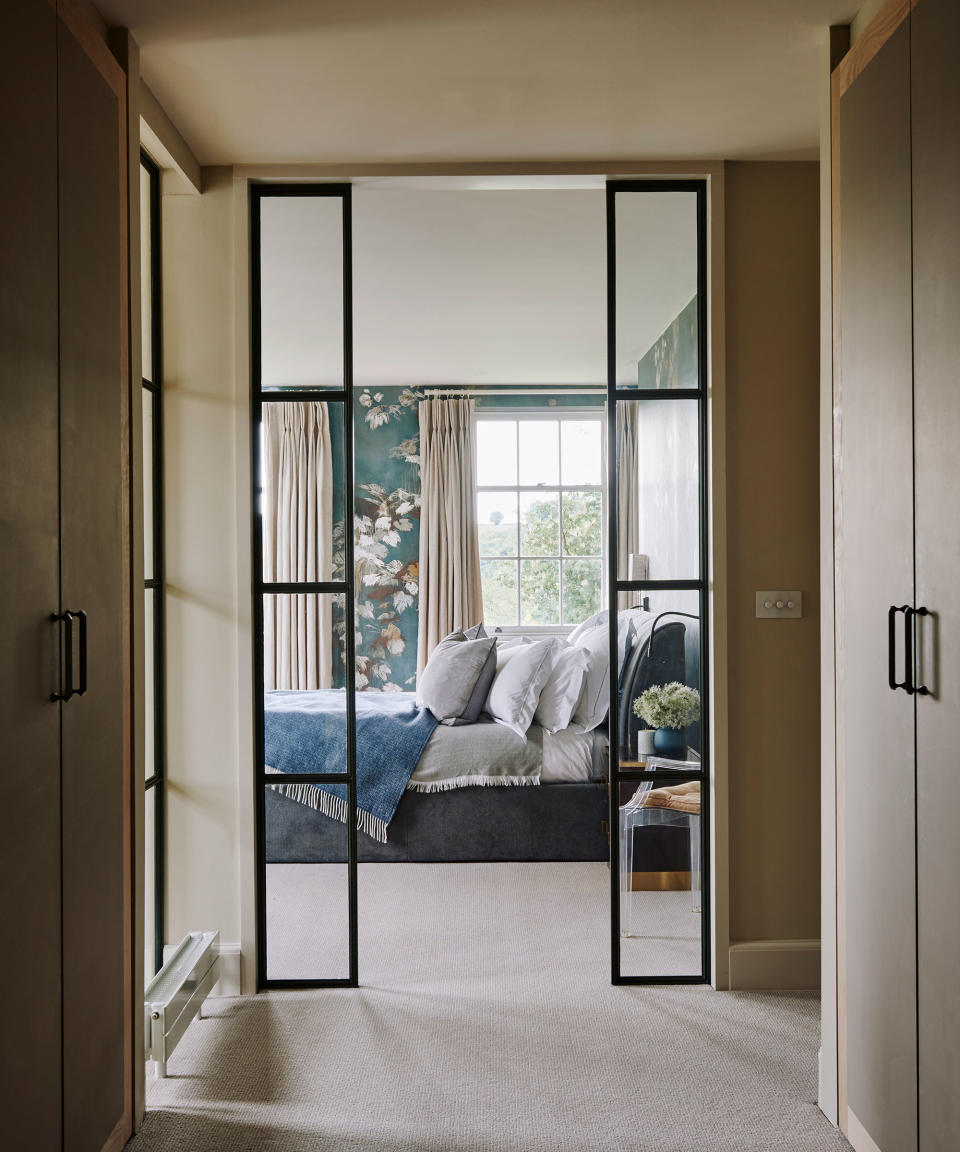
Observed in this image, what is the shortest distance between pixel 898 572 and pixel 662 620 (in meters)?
1.23

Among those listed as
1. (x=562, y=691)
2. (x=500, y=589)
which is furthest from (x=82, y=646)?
(x=500, y=589)

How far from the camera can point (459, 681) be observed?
4.54m

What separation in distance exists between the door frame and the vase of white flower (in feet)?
0.29

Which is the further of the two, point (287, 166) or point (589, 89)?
point (287, 166)

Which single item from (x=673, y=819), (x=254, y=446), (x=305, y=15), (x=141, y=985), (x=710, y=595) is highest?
(x=305, y=15)

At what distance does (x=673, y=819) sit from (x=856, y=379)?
1600 millimetres

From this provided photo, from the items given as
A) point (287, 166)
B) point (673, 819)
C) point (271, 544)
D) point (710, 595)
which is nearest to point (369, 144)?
point (287, 166)

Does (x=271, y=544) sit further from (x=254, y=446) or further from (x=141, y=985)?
(x=141, y=985)

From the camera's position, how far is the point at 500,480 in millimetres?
6875

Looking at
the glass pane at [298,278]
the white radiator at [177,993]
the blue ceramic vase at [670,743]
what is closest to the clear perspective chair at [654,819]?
the blue ceramic vase at [670,743]

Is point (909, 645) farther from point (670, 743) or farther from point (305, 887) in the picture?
point (305, 887)

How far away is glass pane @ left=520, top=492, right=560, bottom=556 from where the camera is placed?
270 inches

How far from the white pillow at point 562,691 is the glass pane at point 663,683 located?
1388 millimetres

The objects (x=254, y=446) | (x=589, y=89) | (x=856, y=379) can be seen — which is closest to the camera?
(x=856, y=379)
